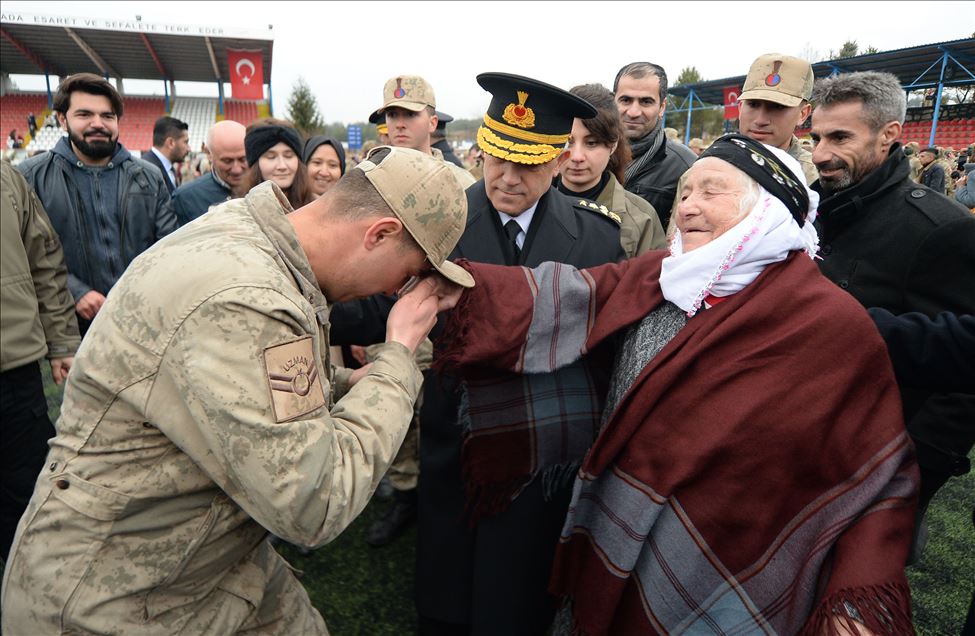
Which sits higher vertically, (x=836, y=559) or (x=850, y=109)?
(x=850, y=109)

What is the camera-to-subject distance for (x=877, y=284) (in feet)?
7.64

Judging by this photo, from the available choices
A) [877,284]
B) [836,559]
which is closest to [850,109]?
[877,284]

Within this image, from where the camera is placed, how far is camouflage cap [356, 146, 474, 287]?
1.55 metres

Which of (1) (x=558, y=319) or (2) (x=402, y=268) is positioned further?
(1) (x=558, y=319)

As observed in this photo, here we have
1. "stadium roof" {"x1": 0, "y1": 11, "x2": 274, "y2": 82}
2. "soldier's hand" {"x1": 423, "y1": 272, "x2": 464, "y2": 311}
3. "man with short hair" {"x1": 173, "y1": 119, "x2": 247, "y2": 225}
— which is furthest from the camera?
"stadium roof" {"x1": 0, "y1": 11, "x2": 274, "y2": 82}

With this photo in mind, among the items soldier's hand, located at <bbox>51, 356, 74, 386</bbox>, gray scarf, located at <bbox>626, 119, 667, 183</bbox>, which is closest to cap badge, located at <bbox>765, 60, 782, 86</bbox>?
gray scarf, located at <bbox>626, 119, 667, 183</bbox>

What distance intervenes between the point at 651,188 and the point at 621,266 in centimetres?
234

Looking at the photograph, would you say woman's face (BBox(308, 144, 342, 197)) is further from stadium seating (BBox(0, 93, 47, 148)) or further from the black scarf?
stadium seating (BBox(0, 93, 47, 148))

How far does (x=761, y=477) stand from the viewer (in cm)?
156

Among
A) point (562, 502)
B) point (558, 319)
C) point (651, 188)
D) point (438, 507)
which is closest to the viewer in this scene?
point (558, 319)

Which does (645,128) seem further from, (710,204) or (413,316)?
(413,316)

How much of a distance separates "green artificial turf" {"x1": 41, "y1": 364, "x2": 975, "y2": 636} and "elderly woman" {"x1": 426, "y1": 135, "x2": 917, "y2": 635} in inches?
51.7

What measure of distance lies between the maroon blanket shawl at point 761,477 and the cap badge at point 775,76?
2.56 metres

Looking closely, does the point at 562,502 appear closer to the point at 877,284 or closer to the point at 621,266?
the point at 621,266
